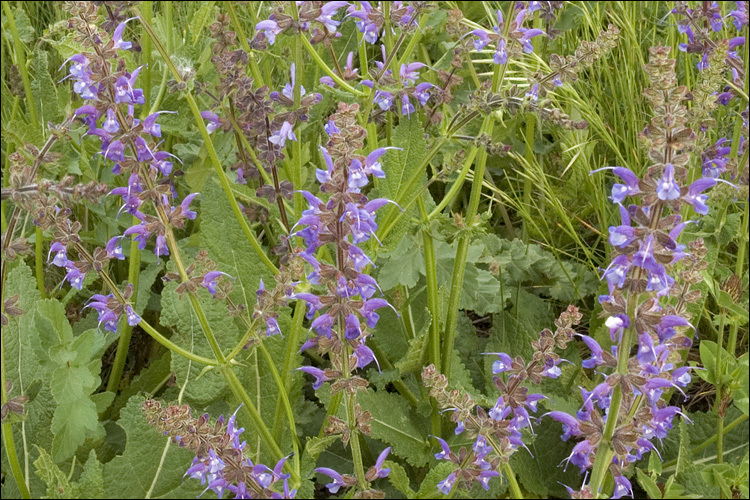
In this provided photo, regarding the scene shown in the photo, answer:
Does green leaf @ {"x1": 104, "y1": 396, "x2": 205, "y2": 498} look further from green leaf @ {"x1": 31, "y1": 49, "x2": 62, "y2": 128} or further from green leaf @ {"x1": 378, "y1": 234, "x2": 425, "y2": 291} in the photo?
green leaf @ {"x1": 31, "y1": 49, "x2": 62, "y2": 128}

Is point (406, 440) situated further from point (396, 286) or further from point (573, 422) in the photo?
point (573, 422)

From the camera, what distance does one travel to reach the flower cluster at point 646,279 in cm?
105

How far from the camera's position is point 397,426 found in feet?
6.43

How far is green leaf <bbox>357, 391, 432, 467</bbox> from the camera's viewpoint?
1.92 metres

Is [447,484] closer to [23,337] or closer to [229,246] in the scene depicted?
[229,246]

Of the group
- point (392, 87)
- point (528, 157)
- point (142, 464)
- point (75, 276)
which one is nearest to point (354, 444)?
point (142, 464)

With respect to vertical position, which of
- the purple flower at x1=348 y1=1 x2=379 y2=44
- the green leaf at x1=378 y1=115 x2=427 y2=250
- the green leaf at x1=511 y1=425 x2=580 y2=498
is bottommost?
the green leaf at x1=511 y1=425 x2=580 y2=498

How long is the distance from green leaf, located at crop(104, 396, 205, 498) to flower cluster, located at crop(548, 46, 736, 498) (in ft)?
3.10

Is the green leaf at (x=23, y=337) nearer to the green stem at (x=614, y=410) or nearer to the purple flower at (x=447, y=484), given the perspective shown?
the purple flower at (x=447, y=484)

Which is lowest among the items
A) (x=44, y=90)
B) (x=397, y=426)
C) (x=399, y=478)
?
(x=397, y=426)

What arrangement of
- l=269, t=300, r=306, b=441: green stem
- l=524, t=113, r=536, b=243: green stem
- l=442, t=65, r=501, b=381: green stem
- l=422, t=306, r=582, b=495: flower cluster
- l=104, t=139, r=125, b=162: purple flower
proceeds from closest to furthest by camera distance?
→ l=422, t=306, r=582, b=495: flower cluster, l=104, t=139, r=125, b=162: purple flower, l=269, t=300, r=306, b=441: green stem, l=442, t=65, r=501, b=381: green stem, l=524, t=113, r=536, b=243: green stem

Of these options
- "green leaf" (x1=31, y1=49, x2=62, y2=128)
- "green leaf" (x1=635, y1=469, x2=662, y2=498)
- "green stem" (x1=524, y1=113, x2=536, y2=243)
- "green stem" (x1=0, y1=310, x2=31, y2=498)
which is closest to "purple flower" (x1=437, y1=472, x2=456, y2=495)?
"green leaf" (x1=635, y1=469, x2=662, y2=498)

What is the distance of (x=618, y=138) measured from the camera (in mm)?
2521

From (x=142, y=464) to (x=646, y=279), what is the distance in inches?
49.0
